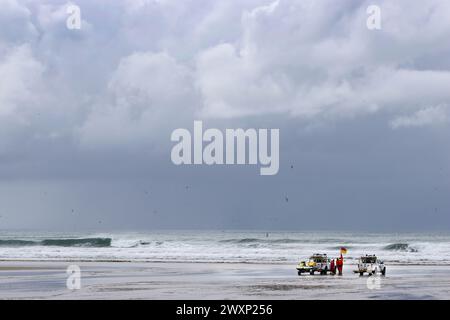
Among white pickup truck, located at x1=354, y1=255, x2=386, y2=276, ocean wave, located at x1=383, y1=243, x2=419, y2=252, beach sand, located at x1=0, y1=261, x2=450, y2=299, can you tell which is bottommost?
ocean wave, located at x1=383, y1=243, x2=419, y2=252

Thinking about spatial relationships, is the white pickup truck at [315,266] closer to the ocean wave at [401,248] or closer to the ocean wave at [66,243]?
the ocean wave at [401,248]

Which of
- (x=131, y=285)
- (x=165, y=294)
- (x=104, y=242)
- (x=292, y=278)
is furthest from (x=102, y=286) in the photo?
(x=104, y=242)

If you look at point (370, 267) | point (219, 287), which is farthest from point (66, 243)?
point (219, 287)

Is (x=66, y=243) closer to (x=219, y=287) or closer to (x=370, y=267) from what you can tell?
(x=370, y=267)

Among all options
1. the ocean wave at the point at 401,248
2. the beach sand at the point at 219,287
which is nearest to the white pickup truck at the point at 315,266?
the beach sand at the point at 219,287

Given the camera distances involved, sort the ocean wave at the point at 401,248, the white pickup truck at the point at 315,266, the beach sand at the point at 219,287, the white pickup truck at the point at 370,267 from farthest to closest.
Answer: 1. the ocean wave at the point at 401,248
2. the white pickup truck at the point at 315,266
3. the white pickup truck at the point at 370,267
4. the beach sand at the point at 219,287

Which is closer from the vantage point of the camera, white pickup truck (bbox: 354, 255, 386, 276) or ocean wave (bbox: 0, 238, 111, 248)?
white pickup truck (bbox: 354, 255, 386, 276)

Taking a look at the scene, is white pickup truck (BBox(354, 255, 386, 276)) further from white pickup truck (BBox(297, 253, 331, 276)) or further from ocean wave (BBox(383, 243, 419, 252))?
ocean wave (BBox(383, 243, 419, 252))

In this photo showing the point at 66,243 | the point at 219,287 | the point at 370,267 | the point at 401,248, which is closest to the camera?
the point at 219,287

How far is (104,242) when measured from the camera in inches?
5438

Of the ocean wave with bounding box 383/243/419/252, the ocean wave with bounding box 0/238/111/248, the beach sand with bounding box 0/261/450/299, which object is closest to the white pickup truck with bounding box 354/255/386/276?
the beach sand with bounding box 0/261/450/299

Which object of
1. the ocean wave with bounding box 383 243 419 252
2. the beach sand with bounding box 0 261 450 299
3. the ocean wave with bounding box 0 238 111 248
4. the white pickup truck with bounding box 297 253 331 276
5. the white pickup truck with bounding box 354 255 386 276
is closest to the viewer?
the beach sand with bounding box 0 261 450 299
